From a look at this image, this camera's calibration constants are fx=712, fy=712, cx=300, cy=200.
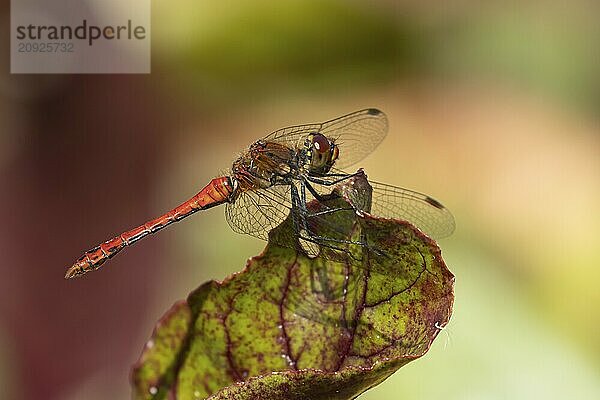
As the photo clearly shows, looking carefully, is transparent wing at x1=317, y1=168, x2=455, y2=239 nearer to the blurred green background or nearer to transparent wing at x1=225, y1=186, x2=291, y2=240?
transparent wing at x1=225, y1=186, x2=291, y2=240

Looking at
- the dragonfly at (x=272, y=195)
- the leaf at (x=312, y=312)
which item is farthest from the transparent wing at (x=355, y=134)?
the leaf at (x=312, y=312)

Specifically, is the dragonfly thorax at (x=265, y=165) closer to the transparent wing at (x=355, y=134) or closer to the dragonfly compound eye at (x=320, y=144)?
the dragonfly compound eye at (x=320, y=144)

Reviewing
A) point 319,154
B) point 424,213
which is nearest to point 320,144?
point 319,154

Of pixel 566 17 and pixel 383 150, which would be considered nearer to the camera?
pixel 383 150

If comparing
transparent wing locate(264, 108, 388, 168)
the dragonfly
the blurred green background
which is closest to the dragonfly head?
the dragonfly

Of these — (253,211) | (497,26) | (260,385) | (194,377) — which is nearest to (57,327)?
(253,211)

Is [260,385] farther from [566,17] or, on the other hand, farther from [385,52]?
[566,17]
